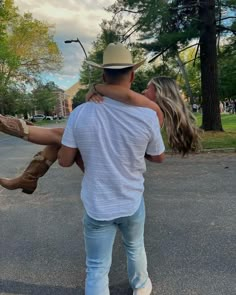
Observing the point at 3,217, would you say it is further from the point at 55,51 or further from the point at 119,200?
the point at 55,51

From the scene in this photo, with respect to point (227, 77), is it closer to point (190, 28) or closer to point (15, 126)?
point (190, 28)

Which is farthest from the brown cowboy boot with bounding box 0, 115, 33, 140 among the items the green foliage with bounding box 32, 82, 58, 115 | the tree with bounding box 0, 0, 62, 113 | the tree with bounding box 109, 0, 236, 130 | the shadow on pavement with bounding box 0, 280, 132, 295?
the green foliage with bounding box 32, 82, 58, 115

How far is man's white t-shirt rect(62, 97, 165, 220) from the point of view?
186 centimetres

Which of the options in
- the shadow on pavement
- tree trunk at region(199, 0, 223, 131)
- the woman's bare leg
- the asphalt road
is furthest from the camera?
tree trunk at region(199, 0, 223, 131)

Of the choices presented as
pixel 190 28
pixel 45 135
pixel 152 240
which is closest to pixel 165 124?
pixel 45 135

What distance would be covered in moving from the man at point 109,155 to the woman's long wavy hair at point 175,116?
243 mm

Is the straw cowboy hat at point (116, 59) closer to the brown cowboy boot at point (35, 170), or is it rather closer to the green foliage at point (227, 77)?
the brown cowboy boot at point (35, 170)

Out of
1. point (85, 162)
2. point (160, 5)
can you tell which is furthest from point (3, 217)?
point (160, 5)

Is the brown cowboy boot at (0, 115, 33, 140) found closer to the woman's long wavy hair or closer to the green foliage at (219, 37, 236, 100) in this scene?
the woman's long wavy hair

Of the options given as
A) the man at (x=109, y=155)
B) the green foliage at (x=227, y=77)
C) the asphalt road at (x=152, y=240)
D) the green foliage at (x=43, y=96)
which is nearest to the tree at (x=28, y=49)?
the green foliage at (x=43, y=96)

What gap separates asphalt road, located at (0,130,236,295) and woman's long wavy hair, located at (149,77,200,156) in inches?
46.7

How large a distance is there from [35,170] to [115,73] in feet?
3.88

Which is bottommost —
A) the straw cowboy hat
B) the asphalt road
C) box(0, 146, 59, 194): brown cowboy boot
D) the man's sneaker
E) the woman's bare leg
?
the asphalt road

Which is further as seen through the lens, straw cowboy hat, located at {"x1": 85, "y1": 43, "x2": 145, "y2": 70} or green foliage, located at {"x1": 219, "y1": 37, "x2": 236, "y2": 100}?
green foliage, located at {"x1": 219, "y1": 37, "x2": 236, "y2": 100}
